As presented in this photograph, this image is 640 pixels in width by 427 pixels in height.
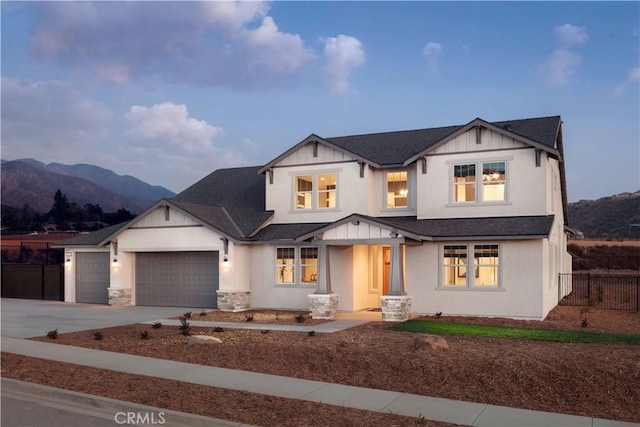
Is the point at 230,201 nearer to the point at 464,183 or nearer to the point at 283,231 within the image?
the point at 283,231

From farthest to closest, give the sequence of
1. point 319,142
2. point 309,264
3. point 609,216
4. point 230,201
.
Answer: point 609,216, point 230,201, point 319,142, point 309,264

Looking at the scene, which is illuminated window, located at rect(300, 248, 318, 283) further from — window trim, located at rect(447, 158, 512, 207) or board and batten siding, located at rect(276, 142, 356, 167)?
window trim, located at rect(447, 158, 512, 207)

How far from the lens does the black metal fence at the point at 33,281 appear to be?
2891 cm

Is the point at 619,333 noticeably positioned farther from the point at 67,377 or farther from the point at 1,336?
the point at 1,336

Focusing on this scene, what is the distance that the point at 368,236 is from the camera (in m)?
19.9

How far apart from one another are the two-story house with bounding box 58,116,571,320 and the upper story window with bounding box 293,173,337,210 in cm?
4

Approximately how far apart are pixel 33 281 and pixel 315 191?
53.3 ft

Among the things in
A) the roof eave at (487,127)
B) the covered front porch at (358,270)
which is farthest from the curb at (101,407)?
the roof eave at (487,127)

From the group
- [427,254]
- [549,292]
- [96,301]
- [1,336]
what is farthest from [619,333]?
[96,301]

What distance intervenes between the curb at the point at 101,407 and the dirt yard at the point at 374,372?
0.97 feet

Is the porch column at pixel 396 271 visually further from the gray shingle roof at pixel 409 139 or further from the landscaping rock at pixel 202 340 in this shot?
the landscaping rock at pixel 202 340

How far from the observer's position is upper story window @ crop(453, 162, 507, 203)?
20.7 m

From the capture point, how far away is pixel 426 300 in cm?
2075

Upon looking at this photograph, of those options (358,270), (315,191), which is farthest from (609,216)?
(358,270)
